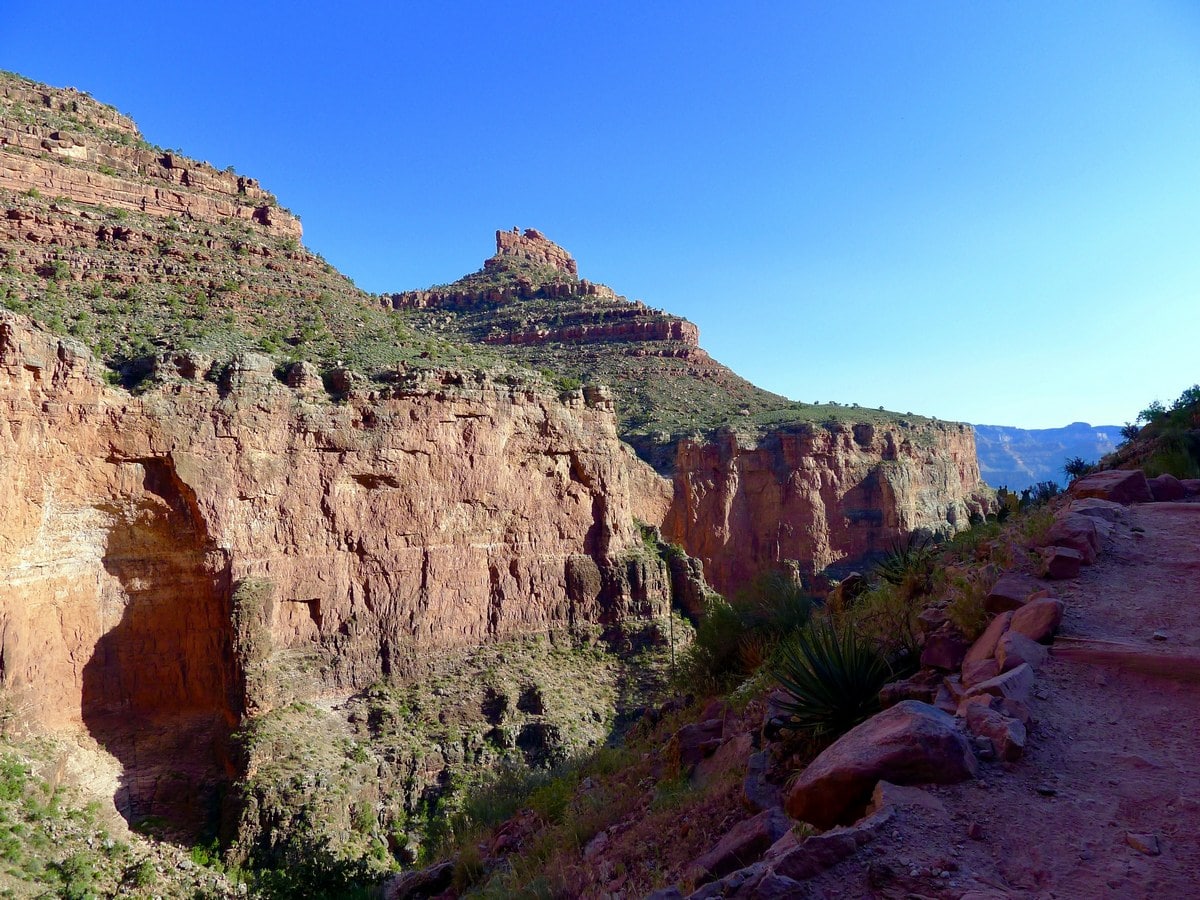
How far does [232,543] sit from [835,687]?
18960 millimetres

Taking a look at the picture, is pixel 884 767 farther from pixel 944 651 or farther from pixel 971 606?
pixel 971 606

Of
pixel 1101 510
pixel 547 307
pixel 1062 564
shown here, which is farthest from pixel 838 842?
pixel 547 307

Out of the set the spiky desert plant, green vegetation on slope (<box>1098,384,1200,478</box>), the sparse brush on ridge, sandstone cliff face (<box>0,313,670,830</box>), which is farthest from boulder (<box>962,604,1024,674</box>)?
sandstone cliff face (<box>0,313,670,830</box>)

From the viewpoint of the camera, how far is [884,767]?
409 centimetres

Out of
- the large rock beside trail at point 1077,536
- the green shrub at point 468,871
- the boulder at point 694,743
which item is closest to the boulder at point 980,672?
the large rock beside trail at point 1077,536

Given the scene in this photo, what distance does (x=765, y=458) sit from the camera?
46031mm

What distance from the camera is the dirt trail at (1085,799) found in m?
3.37

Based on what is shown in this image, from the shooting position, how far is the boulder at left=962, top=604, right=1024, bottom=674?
5621mm

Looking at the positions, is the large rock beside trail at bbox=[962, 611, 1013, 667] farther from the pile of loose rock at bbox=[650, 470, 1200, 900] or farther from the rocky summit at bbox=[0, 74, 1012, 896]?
the rocky summit at bbox=[0, 74, 1012, 896]

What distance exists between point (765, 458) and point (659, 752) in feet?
126

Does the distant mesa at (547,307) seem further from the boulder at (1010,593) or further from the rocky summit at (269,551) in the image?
the boulder at (1010,593)

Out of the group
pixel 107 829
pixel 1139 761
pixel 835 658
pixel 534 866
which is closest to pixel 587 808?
pixel 534 866

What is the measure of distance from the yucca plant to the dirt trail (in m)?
1.24

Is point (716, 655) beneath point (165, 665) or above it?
above
